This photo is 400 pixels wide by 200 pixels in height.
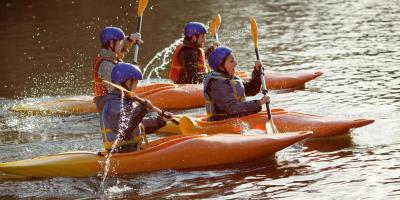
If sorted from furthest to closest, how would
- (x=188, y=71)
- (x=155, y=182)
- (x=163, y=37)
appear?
(x=163, y=37), (x=188, y=71), (x=155, y=182)

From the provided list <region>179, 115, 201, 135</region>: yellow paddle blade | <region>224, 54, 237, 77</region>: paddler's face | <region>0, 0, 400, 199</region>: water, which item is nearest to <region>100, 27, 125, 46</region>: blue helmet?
<region>0, 0, 400, 199</region>: water

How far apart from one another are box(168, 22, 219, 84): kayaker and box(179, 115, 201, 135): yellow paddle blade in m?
3.34

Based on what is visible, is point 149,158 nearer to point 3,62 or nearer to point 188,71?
point 188,71

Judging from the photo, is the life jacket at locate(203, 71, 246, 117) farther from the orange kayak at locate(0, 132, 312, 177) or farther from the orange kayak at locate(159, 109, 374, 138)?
the orange kayak at locate(0, 132, 312, 177)

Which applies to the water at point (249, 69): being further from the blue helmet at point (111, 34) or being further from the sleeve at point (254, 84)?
the blue helmet at point (111, 34)

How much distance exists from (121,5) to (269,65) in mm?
13787

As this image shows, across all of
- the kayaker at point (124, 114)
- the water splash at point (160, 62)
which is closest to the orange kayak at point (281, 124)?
the kayaker at point (124, 114)

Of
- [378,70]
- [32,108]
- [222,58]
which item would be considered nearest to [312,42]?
[378,70]

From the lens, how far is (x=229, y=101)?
10.3 m

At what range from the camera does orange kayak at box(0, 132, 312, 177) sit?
31.3 ft

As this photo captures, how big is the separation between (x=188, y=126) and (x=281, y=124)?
3.81 ft

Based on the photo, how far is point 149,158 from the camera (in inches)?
376

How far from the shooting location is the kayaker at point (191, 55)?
44.9 ft

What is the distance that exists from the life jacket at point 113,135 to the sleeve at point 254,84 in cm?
192
